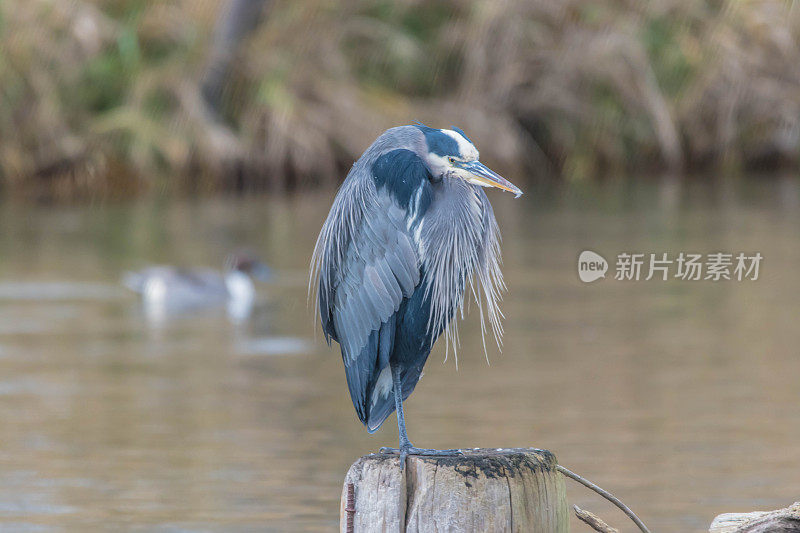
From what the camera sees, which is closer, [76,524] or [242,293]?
[76,524]

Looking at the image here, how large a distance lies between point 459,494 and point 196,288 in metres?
8.39

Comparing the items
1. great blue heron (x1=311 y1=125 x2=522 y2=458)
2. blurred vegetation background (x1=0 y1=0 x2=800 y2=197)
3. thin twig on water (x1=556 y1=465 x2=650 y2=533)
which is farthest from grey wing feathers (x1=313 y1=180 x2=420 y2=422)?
blurred vegetation background (x1=0 y1=0 x2=800 y2=197)

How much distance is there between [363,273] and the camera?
13.0ft

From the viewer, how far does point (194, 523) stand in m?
5.83

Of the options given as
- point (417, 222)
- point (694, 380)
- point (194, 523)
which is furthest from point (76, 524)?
point (694, 380)

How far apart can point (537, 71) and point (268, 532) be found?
1636 centimetres

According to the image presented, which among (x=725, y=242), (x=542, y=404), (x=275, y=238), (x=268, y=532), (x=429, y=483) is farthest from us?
(x=275, y=238)

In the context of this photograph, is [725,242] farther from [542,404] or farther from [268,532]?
[268,532]

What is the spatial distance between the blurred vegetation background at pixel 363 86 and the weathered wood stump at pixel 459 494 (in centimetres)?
1569

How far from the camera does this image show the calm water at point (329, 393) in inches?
244

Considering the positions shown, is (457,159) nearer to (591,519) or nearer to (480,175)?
(480,175)

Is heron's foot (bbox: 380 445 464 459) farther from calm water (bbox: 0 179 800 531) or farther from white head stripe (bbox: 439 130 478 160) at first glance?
calm water (bbox: 0 179 800 531)

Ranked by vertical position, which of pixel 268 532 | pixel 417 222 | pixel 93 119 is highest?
pixel 93 119

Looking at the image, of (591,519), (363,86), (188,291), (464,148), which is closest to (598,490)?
(591,519)
